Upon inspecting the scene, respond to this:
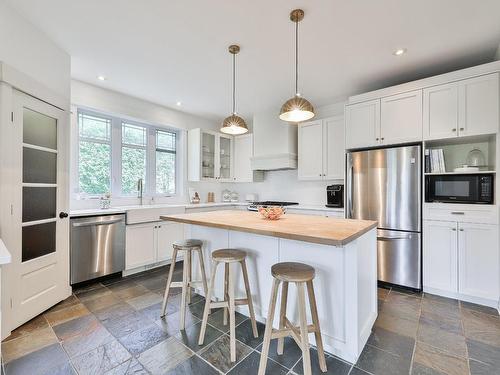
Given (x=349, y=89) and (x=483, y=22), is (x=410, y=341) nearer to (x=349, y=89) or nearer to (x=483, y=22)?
(x=483, y=22)

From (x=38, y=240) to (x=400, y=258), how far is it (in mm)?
3919

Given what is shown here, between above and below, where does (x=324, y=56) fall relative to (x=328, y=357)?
above

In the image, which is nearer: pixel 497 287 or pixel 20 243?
pixel 20 243

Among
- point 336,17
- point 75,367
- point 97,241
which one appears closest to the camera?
point 75,367

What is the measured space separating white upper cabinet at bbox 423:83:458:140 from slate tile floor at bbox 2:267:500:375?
187 centimetres

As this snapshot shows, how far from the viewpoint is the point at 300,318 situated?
151 cm

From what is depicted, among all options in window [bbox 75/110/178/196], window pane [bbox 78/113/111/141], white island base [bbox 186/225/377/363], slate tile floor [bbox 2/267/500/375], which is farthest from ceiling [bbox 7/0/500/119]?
slate tile floor [bbox 2/267/500/375]

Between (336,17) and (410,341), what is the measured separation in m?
2.76

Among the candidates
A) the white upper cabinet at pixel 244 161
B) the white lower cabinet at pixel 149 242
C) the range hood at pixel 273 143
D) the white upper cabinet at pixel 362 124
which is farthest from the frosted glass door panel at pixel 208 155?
the white upper cabinet at pixel 362 124

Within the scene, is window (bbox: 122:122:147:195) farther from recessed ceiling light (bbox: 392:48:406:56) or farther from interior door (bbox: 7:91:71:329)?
recessed ceiling light (bbox: 392:48:406:56)

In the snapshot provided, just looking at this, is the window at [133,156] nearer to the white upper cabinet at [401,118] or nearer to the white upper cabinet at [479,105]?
the white upper cabinet at [401,118]

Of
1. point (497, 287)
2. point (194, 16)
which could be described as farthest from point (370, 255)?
point (194, 16)

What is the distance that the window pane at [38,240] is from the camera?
7.38 feet

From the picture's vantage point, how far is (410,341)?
6.47 feet
